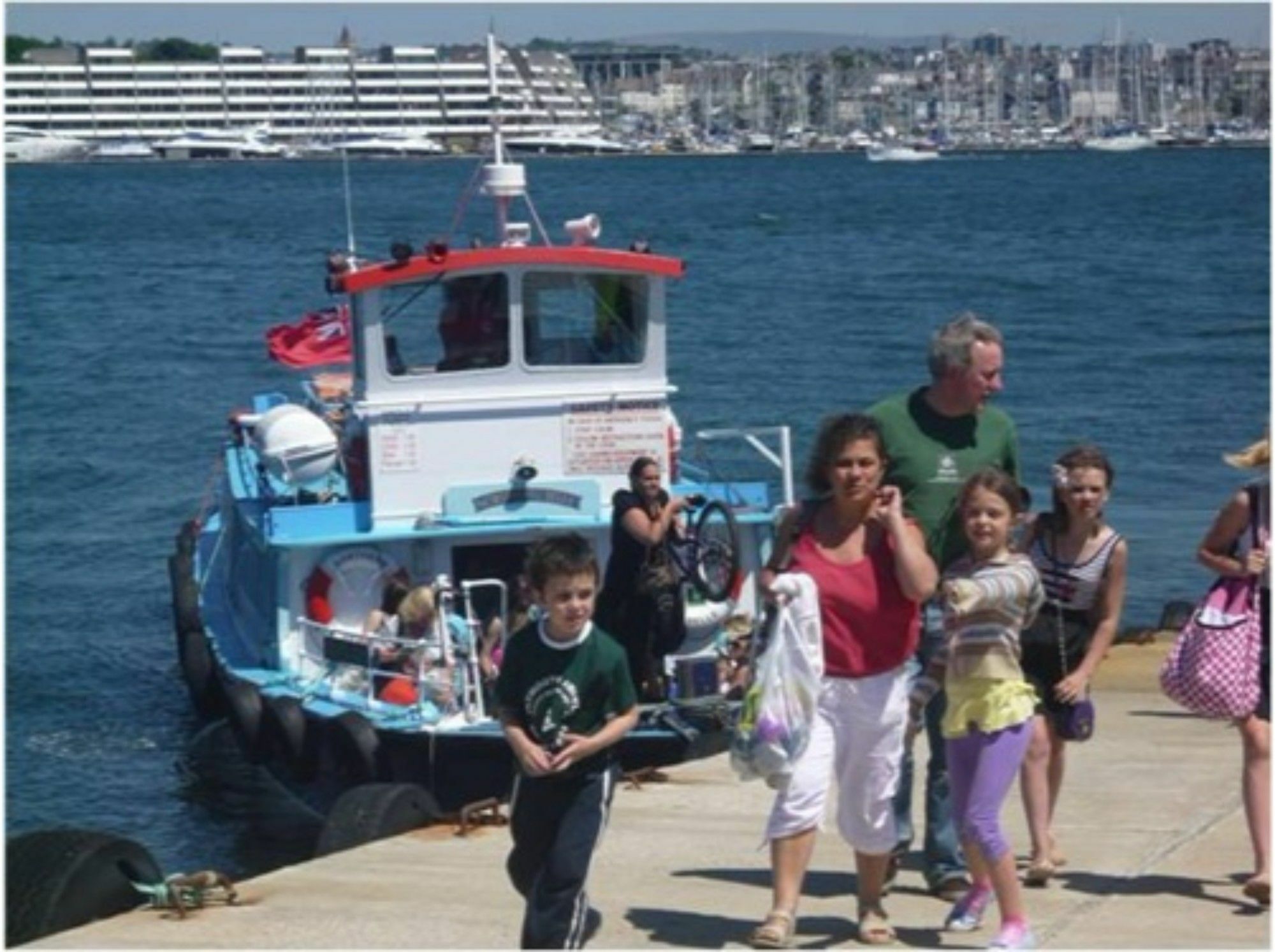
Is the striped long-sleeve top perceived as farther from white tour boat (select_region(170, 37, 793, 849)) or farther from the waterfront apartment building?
the waterfront apartment building

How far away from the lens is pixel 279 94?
151 metres

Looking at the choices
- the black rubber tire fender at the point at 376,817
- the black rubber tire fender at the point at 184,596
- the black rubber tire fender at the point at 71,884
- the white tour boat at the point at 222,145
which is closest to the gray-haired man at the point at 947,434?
→ the black rubber tire fender at the point at 71,884

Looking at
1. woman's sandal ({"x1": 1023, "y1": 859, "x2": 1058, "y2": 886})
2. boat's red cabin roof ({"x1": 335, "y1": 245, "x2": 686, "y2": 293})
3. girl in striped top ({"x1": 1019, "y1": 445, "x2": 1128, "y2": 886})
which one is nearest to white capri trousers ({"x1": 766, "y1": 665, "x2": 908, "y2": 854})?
girl in striped top ({"x1": 1019, "y1": 445, "x2": 1128, "y2": 886})

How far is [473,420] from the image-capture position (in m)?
16.6

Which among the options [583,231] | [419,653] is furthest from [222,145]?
[419,653]

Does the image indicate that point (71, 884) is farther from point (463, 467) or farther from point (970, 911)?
point (463, 467)

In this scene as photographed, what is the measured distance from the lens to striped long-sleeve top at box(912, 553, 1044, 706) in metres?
→ 8.68

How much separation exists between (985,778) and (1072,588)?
2.77ft

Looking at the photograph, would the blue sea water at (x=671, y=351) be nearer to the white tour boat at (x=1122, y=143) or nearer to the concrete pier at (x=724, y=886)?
the concrete pier at (x=724, y=886)

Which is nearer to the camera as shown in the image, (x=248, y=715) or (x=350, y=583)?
(x=350, y=583)

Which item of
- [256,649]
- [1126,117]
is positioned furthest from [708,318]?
[1126,117]

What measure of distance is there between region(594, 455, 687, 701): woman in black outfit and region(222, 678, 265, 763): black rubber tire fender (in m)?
3.01

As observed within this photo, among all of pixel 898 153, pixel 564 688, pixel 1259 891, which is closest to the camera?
pixel 564 688

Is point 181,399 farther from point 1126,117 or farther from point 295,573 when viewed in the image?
point 1126,117
